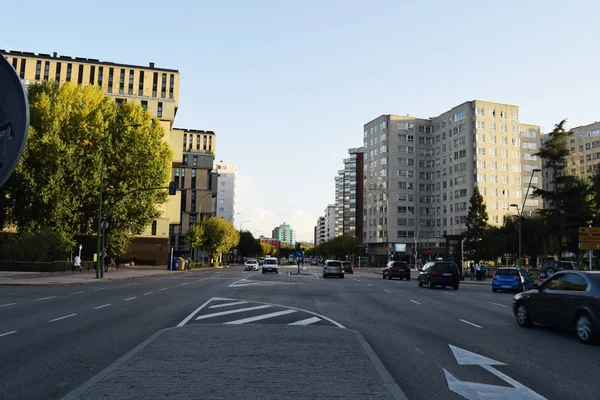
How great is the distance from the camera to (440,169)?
350ft

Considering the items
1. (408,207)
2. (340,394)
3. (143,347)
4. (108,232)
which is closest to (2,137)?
(340,394)

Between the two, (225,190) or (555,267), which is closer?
(555,267)

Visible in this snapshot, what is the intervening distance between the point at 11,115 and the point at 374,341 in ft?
25.4

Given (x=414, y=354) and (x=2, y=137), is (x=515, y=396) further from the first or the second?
(x=2, y=137)

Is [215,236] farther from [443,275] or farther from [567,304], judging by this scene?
[567,304]

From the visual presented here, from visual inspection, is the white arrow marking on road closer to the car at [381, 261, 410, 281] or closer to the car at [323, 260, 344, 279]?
the car at [323, 260, 344, 279]

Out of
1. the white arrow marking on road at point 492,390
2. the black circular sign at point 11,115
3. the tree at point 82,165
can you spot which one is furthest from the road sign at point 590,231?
the black circular sign at point 11,115

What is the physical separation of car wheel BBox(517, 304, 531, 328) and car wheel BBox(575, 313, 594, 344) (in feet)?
6.12

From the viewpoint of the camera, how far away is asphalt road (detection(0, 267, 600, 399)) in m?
6.48

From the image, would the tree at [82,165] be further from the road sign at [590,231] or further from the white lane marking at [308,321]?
the road sign at [590,231]

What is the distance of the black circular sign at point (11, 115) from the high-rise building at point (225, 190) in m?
168

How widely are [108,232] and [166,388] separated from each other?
137 ft

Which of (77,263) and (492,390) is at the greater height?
(77,263)

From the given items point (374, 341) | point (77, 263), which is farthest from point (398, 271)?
point (374, 341)
